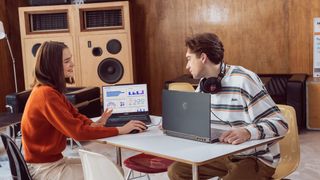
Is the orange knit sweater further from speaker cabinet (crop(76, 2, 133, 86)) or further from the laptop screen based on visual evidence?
speaker cabinet (crop(76, 2, 133, 86))

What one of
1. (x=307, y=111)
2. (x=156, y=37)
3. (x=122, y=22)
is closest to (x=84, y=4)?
(x=122, y=22)

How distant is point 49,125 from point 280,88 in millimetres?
3535

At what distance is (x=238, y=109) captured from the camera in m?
2.38

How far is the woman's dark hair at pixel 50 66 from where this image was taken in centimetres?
236

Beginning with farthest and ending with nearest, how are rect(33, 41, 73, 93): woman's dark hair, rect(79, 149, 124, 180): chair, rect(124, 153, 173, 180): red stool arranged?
rect(124, 153, 173, 180): red stool, rect(33, 41, 73, 93): woman's dark hair, rect(79, 149, 124, 180): chair

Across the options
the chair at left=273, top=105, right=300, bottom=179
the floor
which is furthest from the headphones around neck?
the floor

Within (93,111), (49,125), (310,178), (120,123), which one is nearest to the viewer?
(49,125)

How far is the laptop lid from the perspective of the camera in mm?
2115

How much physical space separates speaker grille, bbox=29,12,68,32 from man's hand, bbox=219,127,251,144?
385 centimetres

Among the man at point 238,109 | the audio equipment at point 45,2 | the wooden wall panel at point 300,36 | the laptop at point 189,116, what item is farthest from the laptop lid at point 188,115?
the audio equipment at point 45,2

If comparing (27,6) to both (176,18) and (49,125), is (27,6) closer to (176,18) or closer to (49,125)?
(176,18)

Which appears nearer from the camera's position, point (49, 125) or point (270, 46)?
point (49, 125)

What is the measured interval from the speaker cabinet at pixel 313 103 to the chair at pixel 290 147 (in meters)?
2.53

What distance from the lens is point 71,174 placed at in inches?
92.6
